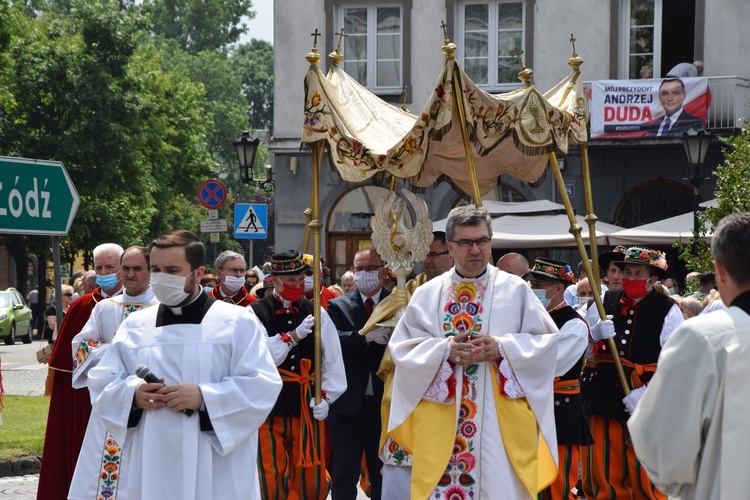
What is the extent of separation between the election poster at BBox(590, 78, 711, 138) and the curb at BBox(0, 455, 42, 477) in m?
14.5

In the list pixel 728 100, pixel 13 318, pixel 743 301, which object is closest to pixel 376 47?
pixel 728 100

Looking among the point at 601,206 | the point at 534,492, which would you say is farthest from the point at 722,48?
the point at 534,492

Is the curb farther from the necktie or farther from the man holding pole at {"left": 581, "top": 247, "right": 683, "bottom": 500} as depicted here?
the necktie

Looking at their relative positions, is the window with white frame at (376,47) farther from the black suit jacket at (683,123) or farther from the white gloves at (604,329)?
the white gloves at (604,329)

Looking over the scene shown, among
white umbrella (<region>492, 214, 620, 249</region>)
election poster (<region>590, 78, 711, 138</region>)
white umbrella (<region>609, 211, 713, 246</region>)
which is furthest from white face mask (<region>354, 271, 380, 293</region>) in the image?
election poster (<region>590, 78, 711, 138</region>)

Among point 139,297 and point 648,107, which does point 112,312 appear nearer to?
point 139,297

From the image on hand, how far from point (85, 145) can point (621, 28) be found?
15.5 m

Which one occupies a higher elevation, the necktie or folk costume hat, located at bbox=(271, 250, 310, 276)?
the necktie

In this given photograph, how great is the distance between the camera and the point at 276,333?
8.69 meters

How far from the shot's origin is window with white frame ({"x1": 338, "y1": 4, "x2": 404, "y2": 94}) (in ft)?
81.0

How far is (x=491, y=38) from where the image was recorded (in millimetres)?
24500

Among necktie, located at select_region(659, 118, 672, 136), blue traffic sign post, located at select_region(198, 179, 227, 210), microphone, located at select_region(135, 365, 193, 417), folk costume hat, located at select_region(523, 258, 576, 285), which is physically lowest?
microphone, located at select_region(135, 365, 193, 417)

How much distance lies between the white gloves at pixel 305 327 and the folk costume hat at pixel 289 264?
0.37m

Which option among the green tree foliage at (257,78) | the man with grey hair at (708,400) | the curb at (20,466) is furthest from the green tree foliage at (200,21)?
the man with grey hair at (708,400)
